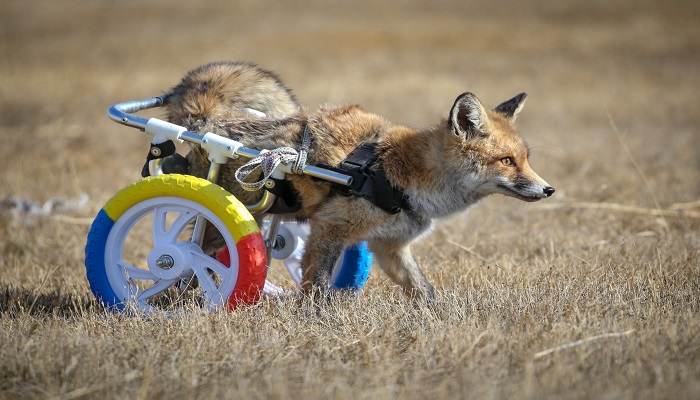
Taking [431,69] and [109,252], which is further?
[431,69]

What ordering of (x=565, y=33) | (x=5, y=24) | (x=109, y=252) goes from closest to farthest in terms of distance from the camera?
1. (x=109, y=252)
2. (x=565, y=33)
3. (x=5, y=24)

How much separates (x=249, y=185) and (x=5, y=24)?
2509 centimetres

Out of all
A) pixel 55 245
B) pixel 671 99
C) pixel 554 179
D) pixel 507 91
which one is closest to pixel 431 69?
pixel 507 91

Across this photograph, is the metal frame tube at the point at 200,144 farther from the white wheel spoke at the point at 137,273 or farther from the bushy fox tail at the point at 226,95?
the white wheel spoke at the point at 137,273

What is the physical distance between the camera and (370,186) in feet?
16.7

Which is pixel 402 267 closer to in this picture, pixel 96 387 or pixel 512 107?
pixel 512 107

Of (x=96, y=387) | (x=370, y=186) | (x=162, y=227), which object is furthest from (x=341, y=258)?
(x=96, y=387)

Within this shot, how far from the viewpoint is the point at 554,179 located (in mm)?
10133

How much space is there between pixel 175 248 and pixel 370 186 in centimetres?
147

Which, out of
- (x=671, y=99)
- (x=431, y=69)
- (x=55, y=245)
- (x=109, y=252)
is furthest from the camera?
(x=431, y=69)

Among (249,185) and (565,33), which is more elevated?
(565,33)

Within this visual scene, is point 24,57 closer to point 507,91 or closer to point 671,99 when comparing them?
point 507,91

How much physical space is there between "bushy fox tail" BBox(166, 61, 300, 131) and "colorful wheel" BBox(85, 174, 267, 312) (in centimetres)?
84

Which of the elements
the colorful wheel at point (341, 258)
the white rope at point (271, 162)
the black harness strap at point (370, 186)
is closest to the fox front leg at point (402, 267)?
the colorful wheel at point (341, 258)
